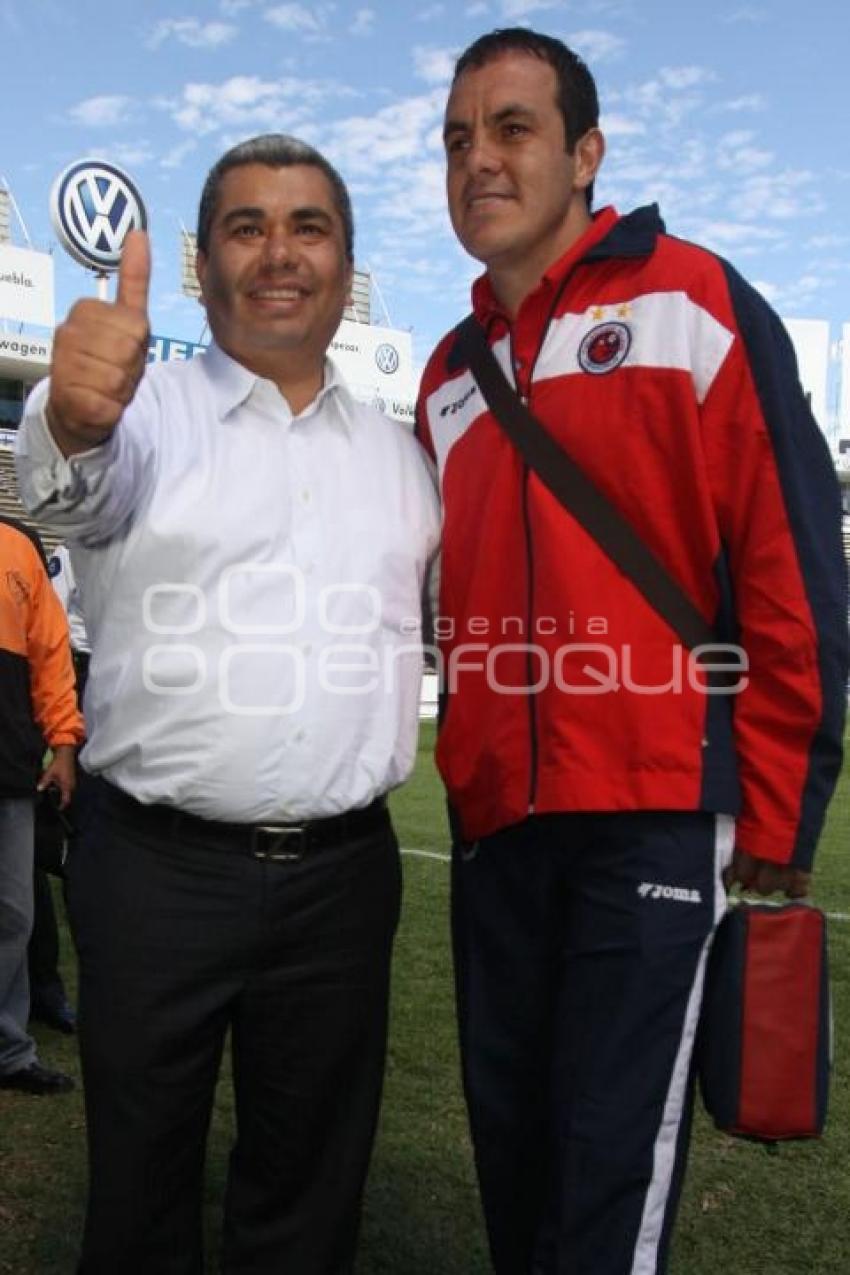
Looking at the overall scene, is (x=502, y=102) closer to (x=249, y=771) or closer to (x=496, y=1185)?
(x=249, y=771)

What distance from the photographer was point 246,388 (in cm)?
215

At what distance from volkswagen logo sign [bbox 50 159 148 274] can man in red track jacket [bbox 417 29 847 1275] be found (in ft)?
106

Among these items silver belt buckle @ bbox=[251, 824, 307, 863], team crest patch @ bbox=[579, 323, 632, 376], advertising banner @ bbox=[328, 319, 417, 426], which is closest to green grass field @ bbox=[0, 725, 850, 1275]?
silver belt buckle @ bbox=[251, 824, 307, 863]

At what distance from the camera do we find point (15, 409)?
4278 centimetres

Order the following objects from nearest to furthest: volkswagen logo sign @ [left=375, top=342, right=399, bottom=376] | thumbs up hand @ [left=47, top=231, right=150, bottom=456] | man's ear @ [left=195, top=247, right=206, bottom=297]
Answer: thumbs up hand @ [left=47, top=231, right=150, bottom=456]
man's ear @ [left=195, top=247, right=206, bottom=297]
volkswagen logo sign @ [left=375, top=342, right=399, bottom=376]

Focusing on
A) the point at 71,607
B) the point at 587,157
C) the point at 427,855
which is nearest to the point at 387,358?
the point at 427,855

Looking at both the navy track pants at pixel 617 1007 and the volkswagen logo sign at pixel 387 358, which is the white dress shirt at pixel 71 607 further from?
the volkswagen logo sign at pixel 387 358

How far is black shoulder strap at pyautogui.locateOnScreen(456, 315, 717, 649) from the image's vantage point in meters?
2.06

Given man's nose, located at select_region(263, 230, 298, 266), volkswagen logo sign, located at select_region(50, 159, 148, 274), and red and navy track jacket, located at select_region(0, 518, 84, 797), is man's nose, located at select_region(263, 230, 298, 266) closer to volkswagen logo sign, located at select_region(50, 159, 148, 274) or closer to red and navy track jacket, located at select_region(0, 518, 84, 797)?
red and navy track jacket, located at select_region(0, 518, 84, 797)

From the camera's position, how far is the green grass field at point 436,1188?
298 cm

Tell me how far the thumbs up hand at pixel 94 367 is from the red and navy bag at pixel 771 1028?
1.21m

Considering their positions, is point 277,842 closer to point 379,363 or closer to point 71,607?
point 71,607

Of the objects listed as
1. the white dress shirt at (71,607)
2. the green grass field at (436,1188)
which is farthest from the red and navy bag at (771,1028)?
the white dress shirt at (71,607)

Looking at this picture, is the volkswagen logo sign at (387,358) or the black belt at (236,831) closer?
the black belt at (236,831)
